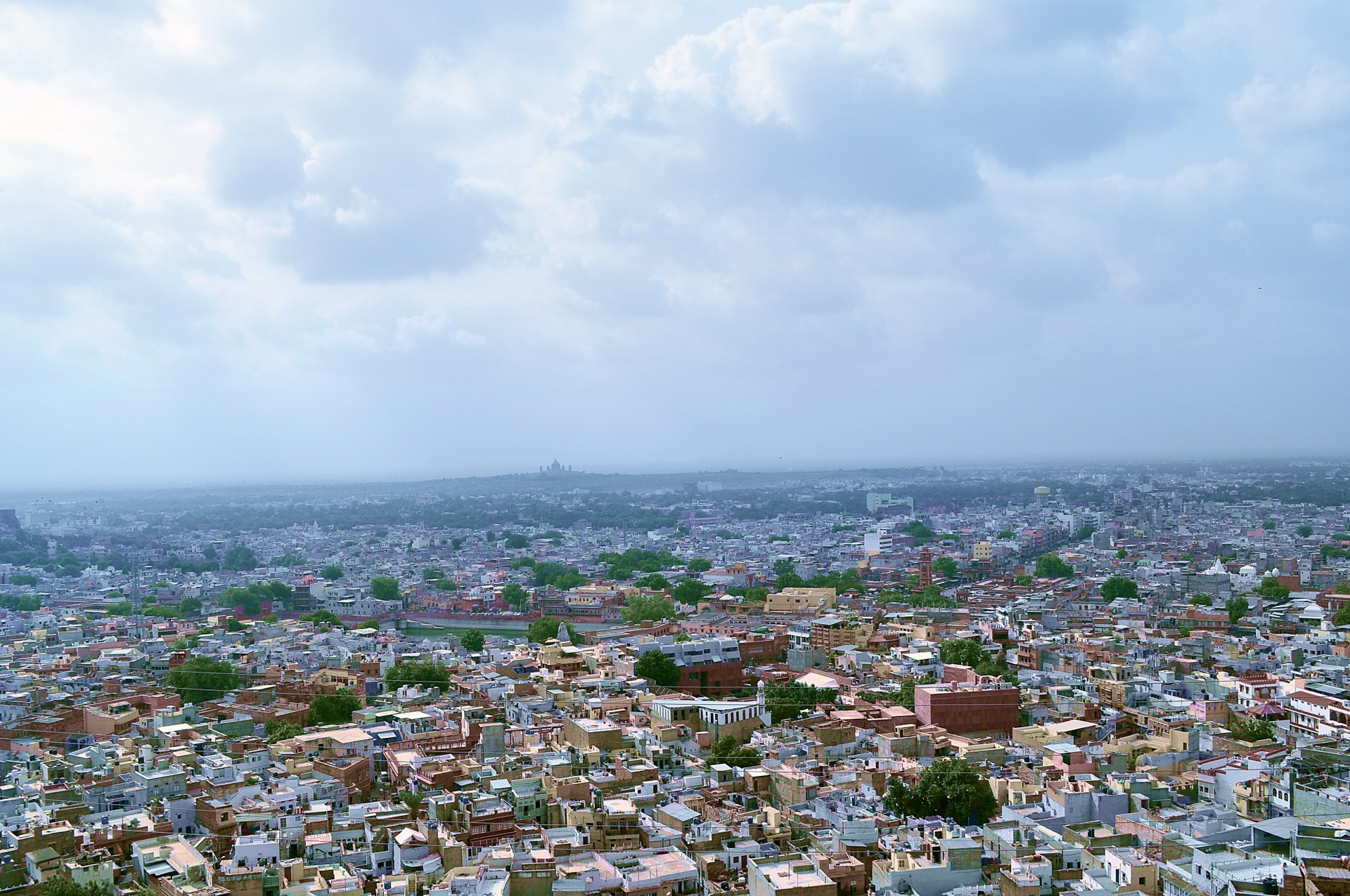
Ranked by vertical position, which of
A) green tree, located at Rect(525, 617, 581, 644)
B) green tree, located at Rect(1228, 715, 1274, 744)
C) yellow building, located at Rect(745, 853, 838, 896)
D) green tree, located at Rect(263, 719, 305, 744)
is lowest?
green tree, located at Rect(525, 617, 581, 644)

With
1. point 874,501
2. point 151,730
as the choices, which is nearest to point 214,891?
point 151,730

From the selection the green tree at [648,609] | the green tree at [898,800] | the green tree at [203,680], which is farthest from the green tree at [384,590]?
the green tree at [898,800]

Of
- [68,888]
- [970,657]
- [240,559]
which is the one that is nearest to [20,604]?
[240,559]

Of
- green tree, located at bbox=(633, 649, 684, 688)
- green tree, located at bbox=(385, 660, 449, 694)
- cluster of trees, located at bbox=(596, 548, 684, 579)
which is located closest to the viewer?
green tree, located at bbox=(385, 660, 449, 694)

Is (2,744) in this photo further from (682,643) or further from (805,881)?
(805,881)

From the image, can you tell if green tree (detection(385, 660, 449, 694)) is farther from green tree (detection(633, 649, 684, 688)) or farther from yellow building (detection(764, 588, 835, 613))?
yellow building (detection(764, 588, 835, 613))

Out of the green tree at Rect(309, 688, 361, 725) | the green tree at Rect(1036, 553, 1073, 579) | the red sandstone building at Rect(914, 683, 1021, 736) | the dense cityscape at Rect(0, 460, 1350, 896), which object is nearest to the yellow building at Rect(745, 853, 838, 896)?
the dense cityscape at Rect(0, 460, 1350, 896)
